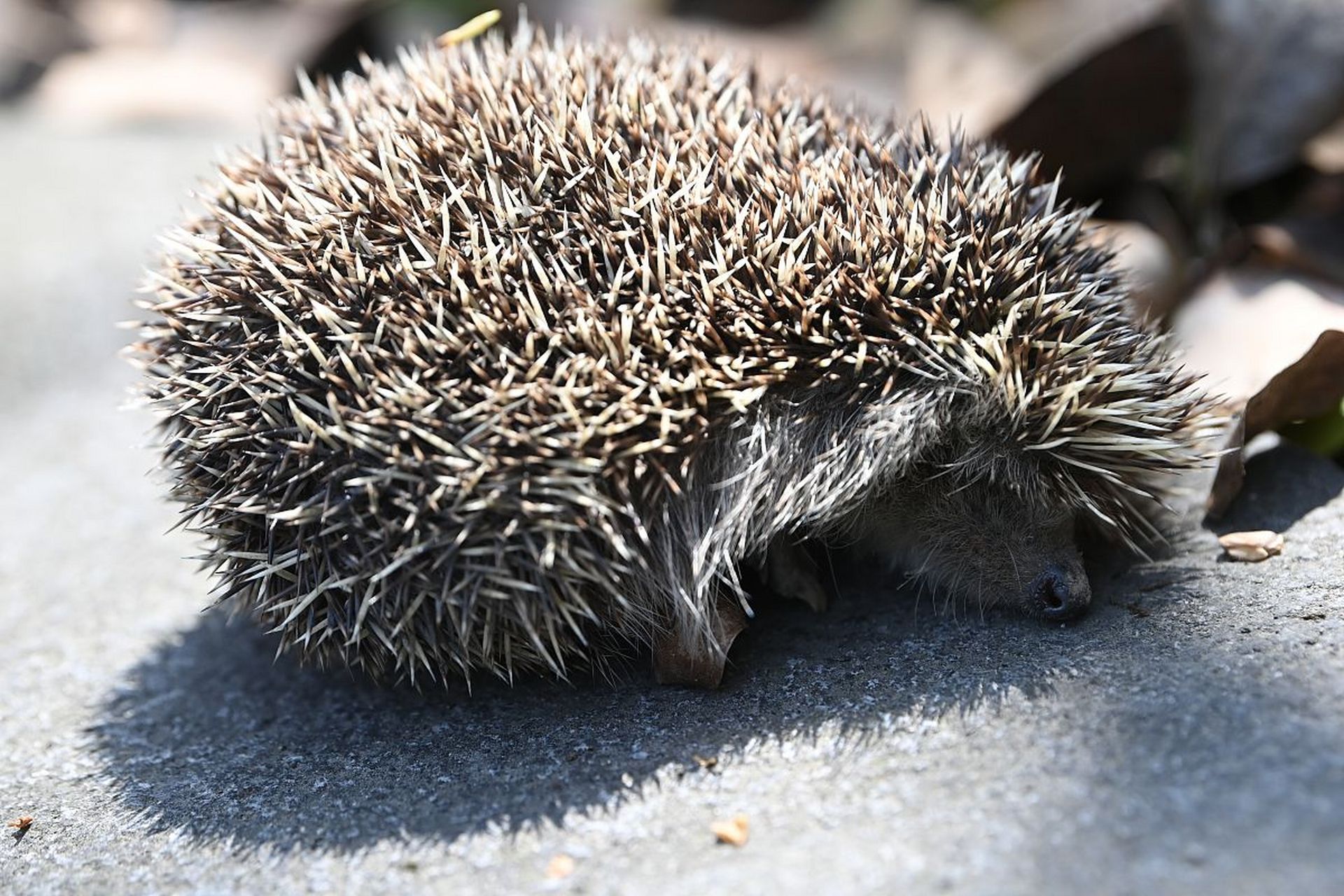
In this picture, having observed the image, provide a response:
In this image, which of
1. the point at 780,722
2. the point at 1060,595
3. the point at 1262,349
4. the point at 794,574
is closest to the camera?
the point at 780,722

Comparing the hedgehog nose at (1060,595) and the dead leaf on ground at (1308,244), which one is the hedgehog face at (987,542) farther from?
the dead leaf on ground at (1308,244)

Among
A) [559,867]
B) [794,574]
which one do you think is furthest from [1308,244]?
[559,867]

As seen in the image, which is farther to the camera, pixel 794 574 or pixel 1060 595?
pixel 794 574

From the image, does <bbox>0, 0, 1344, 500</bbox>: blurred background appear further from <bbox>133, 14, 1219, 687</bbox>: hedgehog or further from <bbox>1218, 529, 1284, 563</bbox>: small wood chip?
<bbox>133, 14, 1219, 687</bbox>: hedgehog

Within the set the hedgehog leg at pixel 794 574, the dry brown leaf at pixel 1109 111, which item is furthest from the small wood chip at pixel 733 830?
the dry brown leaf at pixel 1109 111

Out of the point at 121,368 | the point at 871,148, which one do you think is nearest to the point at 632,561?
the point at 871,148

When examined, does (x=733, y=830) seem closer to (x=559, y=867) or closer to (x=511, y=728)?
(x=559, y=867)
